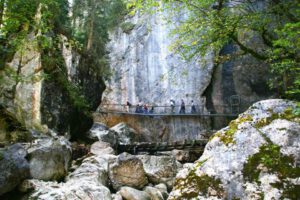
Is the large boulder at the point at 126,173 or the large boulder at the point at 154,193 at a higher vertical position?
the large boulder at the point at 126,173

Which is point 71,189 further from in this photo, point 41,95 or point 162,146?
A: point 162,146

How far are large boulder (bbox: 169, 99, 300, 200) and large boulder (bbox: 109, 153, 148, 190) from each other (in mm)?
7094

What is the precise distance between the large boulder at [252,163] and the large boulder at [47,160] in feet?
23.2

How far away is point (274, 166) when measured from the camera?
307 centimetres

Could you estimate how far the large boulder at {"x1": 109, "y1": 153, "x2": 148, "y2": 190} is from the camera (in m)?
10.1

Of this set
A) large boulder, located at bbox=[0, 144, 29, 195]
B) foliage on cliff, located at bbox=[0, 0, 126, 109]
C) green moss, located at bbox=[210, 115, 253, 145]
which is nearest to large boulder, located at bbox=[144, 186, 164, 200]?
large boulder, located at bbox=[0, 144, 29, 195]

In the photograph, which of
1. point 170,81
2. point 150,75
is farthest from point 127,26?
point 170,81

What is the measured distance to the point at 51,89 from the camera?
13.5 m

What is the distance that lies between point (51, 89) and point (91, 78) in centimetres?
481

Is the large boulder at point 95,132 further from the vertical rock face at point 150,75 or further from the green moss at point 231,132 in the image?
the green moss at point 231,132

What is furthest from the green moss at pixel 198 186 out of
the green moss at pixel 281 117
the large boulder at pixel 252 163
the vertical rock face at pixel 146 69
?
the vertical rock face at pixel 146 69

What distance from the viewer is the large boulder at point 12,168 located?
7.54 meters

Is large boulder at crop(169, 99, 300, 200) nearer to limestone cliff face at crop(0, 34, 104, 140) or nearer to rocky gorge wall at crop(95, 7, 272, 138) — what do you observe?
limestone cliff face at crop(0, 34, 104, 140)

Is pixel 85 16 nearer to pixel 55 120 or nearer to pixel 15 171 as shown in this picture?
pixel 55 120
